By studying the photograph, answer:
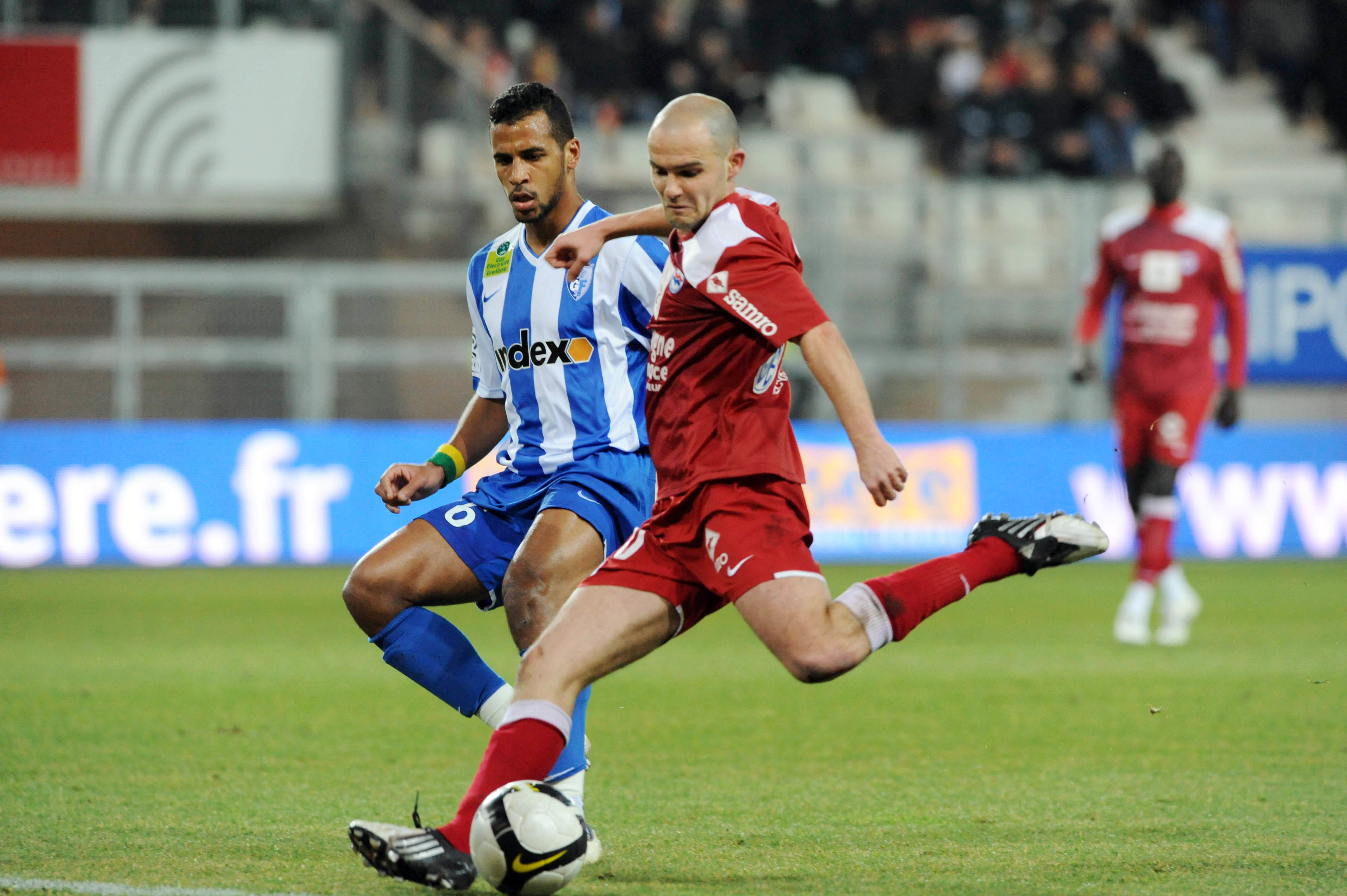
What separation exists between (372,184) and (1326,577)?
9.47m

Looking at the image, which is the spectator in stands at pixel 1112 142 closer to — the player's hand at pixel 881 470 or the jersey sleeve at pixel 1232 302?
the jersey sleeve at pixel 1232 302

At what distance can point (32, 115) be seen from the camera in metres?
17.0

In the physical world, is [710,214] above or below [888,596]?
above

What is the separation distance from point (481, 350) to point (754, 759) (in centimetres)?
192

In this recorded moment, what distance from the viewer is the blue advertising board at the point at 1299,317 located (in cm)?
1608

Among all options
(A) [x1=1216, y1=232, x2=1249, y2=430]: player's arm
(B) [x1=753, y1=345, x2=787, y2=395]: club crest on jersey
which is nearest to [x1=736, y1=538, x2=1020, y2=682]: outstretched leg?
(B) [x1=753, y1=345, x2=787, y2=395]: club crest on jersey

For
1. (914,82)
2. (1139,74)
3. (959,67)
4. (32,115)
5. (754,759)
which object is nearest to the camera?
(754,759)

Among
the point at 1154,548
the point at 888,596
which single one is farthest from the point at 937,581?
the point at 1154,548

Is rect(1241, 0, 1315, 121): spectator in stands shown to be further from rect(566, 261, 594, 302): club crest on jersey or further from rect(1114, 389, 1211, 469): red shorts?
rect(566, 261, 594, 302): club crest on jersey

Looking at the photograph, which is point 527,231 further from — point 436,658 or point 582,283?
point 436,658

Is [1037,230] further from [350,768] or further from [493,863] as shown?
[493,863]

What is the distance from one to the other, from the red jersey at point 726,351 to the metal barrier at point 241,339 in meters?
10.6

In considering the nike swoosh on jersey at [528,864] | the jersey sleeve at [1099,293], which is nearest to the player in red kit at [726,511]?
the nike swoosh on jersey at [528,864]

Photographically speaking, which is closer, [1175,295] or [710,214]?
[710,214]
